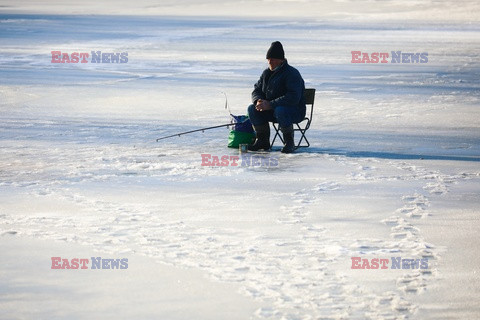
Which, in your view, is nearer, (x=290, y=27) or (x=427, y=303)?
(x=427, y=303)

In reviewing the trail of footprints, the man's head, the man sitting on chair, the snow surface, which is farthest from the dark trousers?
the trail of footprints

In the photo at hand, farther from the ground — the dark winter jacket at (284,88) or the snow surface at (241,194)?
the dark winter jacket at (284,88)

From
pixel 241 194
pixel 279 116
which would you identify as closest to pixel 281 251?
pixel 241 194

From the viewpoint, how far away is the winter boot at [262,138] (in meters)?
10.8

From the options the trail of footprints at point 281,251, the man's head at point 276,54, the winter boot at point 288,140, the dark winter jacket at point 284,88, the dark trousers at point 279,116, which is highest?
the man's head at point 276,54

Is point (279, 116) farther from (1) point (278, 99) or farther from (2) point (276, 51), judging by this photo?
(2) point (276, 51)

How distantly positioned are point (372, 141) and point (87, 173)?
12.3ft

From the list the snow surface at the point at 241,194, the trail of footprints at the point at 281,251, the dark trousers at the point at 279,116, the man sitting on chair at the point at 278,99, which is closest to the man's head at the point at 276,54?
the man sitting on chair at the point at 278,99

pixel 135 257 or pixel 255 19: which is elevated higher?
pixel 255 19

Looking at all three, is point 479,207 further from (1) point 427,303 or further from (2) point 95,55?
(2) point 95,55

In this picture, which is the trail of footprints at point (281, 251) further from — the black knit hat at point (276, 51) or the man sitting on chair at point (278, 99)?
the black knit hat at point (276, 51)

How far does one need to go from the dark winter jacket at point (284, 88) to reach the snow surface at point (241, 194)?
602 mm

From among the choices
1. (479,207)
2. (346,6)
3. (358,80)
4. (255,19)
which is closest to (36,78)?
(358,80)

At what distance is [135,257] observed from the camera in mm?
6605
